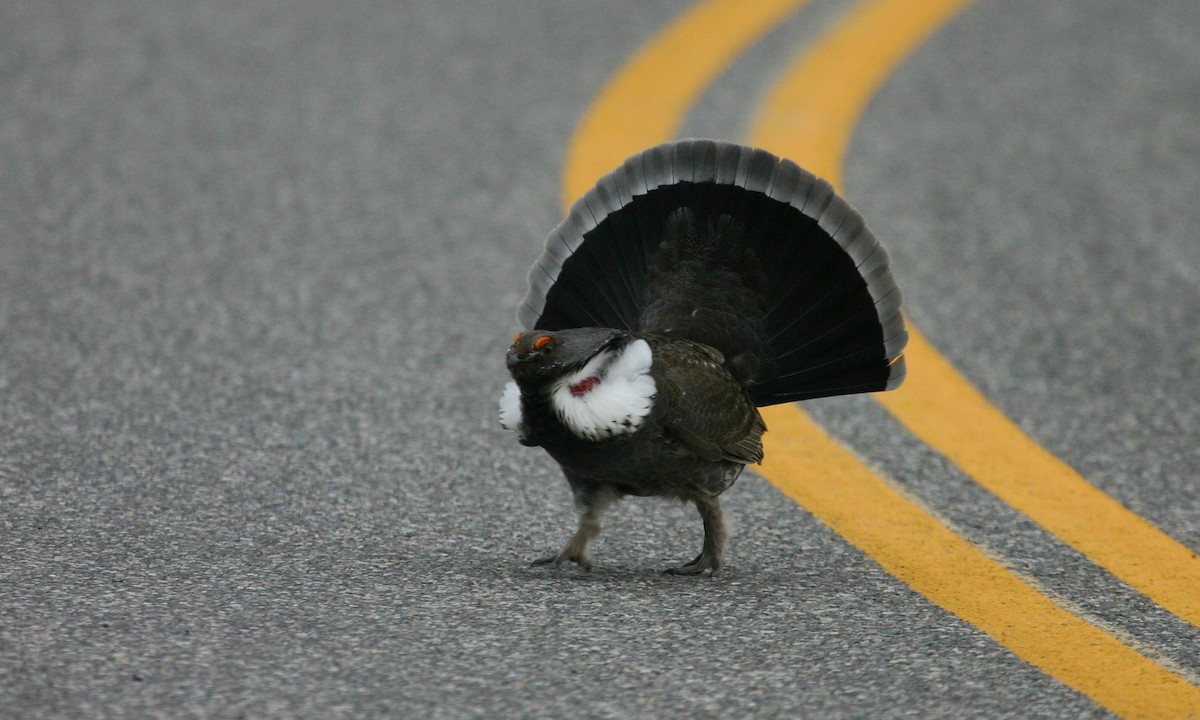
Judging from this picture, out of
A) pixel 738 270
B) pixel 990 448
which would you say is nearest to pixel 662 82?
pixel 990 448

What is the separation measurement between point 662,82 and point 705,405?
4.46 meters

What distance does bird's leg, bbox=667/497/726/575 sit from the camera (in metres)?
4.12

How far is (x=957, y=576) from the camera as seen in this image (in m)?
4.12

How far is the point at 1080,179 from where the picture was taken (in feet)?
24.3

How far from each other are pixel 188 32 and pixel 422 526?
523cm

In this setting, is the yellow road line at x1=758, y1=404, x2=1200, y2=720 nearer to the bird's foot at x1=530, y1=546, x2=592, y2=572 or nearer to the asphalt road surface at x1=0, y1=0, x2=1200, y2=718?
the asphalt road surface at x1=0, y1=0, x2=1200, y2=718

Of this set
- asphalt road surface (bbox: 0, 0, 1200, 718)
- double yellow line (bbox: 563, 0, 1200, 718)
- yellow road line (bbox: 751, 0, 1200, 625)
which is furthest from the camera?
yellow road line (bbox: 751, 0, 1200, 625)

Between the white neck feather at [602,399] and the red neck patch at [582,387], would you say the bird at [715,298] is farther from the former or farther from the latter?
the red neck patch at [582,387]

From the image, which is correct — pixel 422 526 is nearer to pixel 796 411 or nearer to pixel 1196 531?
pixel 796 411

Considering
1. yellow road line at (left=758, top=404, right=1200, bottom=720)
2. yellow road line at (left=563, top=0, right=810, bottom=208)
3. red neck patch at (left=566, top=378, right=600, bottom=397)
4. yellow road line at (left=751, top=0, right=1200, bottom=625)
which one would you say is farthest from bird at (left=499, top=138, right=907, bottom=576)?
yellow road line at (left=563, top=0, right=810, bottom=208)

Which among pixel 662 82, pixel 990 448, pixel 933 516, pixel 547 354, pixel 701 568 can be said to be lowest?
pixel 701 568

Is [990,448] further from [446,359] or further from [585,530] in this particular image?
[446,359]

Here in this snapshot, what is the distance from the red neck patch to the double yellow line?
92 cm

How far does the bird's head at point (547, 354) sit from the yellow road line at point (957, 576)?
0.97m
